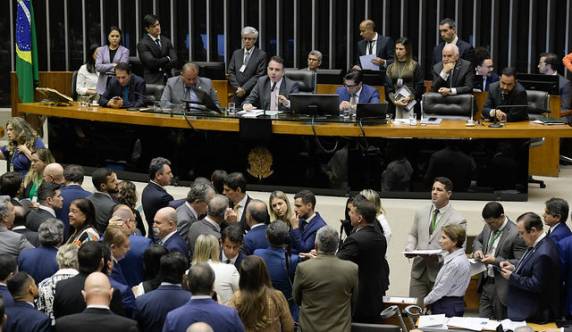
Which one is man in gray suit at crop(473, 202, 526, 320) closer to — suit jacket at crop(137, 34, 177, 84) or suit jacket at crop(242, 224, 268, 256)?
suit jacket at crop(242, 224, 268, 256)

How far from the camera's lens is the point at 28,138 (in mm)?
12664

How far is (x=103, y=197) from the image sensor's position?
10508 mm

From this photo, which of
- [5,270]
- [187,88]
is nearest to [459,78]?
[187,88]

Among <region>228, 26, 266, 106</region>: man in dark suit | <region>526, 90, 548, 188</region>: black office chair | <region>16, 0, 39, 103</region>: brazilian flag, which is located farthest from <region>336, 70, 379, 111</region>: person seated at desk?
<region>16, 0, 39, 103</region>: brazilian flag

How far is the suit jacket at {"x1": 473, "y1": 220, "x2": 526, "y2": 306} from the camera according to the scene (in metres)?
9.97

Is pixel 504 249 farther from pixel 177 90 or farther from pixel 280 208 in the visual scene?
pixel 177 90

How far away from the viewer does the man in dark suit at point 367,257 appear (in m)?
9.54

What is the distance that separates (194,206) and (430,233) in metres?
2.03

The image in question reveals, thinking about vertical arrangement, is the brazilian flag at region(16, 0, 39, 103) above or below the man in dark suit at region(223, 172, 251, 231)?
above

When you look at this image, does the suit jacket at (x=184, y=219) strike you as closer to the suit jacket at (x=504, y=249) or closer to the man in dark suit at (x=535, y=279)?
the suit jacket at (x=504, y=249)

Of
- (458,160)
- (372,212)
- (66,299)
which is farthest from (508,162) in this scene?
(66,299)

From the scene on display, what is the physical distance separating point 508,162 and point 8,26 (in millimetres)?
9676

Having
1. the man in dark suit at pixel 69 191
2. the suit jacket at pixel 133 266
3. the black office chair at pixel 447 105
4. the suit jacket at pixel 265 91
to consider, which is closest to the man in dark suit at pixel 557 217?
the suit jacket at pixel 133 266

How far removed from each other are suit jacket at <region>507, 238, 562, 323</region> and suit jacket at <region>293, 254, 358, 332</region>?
1.42 metres
